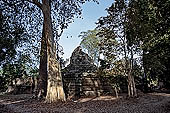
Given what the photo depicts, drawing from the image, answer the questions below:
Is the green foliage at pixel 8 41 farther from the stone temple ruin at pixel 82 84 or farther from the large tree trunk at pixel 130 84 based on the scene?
the large tree trunk at pixel 130 84

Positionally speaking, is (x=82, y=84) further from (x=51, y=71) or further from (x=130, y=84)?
(x=130, y=84)

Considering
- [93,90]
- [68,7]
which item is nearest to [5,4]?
[68,7]

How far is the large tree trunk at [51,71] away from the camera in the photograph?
1132cm

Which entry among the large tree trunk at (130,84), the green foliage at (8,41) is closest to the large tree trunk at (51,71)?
the green foliage at (8,41)

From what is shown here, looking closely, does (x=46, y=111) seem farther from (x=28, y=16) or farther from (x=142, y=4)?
(x=28, y=16)

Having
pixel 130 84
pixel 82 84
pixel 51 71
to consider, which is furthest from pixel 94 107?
pixel 82 84

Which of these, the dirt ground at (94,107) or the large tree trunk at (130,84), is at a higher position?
the large tree trunk at (130,84)

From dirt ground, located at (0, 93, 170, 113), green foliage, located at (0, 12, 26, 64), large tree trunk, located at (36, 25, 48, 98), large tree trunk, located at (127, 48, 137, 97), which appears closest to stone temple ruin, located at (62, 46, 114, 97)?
large tree trunk, located at (36, 25, 48, 98)

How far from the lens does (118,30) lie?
44.2 feet

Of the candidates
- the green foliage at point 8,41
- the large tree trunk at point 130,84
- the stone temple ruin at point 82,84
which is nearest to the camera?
the green foliage at point 8,41

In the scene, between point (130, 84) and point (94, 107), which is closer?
point (94, 107)

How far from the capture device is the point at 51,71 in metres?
11.9

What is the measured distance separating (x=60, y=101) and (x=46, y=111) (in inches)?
115

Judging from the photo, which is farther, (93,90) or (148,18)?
(93,90)
